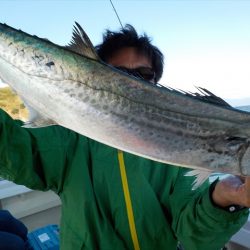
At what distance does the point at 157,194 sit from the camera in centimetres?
253

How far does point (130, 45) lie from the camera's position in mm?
2715

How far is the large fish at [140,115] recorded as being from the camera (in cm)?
161

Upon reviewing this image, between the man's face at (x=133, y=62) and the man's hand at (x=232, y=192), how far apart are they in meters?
0.89

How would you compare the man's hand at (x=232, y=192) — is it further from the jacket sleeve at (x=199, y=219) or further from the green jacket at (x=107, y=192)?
the green jacket at (x=107, y=192)

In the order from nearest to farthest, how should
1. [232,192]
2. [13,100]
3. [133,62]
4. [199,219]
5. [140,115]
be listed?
[140,115]
[232,192]
[199,219]
[133,62]
[13,100]

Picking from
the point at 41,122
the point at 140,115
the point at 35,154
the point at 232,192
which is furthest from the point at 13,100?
the point at 232,192

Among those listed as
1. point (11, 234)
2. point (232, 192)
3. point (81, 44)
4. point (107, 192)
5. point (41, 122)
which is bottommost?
point (11, 234)

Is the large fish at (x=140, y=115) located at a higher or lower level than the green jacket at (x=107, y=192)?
higher

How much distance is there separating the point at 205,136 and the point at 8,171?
1219 millimetres

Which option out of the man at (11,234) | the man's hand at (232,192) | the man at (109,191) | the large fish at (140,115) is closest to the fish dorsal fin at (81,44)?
the large fish at (140,115)

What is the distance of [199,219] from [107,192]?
608mm

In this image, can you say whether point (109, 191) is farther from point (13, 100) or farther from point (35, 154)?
point (13, 100)

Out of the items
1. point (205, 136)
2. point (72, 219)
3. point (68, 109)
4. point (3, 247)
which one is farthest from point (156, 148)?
point (3, 247)

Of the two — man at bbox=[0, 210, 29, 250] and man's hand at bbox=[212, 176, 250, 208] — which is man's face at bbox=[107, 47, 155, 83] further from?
man at bbox=[0, 210, 29, 250]
